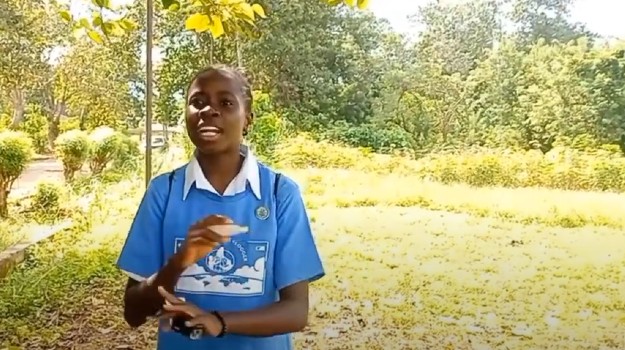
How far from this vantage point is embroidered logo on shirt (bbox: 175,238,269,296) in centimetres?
94

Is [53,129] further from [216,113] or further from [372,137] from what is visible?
[216,113]

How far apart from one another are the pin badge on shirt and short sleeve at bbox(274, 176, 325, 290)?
2 centimetres

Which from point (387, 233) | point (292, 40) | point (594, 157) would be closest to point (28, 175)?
point (292, 40)

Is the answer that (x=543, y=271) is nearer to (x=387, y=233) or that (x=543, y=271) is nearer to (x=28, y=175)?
(x=387, y=233)

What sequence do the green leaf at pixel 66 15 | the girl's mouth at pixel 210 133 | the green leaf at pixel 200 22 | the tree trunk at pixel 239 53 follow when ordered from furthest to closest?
the tree trunk at pixel 239 53
the green leaf at pixel 66 15
the green leaf at pixel 200 22
the girl's mouth at pixel 210 133

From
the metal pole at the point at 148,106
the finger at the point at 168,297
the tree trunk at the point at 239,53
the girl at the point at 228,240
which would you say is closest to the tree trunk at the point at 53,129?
the metal pole at the point at 148,106

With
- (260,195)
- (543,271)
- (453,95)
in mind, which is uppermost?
(453,95)

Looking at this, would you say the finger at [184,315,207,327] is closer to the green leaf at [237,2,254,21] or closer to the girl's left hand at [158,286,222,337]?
the girl's left hand at [158,286,222,337]

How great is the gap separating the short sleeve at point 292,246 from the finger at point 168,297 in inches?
5.1

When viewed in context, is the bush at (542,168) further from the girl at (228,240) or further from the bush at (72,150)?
the girl at (228,240)

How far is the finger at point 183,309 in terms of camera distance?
86cm

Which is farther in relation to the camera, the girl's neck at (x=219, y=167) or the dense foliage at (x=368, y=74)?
the dense foliage at (x=368, y=74)

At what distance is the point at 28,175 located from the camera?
219 centimetres

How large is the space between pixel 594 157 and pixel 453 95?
0.42m
